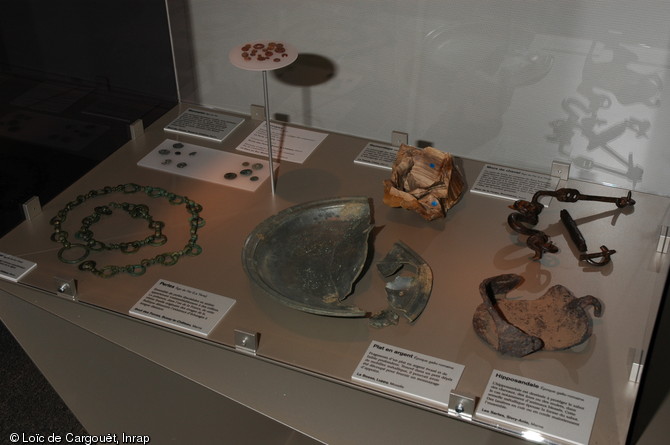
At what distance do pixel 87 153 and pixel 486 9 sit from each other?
4.24 feet

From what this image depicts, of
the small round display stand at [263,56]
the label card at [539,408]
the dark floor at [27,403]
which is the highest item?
the small round display stand at [263,56]

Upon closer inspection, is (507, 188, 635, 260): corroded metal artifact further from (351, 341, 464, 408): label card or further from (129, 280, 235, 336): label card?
(129, 280, 235, 336): label card

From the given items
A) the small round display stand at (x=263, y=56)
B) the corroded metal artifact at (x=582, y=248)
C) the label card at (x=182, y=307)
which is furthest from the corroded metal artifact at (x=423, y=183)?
the label card at (x=182, y=307)

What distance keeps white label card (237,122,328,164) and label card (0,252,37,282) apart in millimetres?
760

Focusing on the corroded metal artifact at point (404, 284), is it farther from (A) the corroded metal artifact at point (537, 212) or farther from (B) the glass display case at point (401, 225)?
(A) the corroded metal artifact at point (537, 212)

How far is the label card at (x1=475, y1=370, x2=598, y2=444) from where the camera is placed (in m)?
1.54

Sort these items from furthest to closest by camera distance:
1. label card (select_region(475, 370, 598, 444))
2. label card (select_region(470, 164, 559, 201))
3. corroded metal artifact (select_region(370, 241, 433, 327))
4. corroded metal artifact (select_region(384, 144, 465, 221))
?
label card (select_region(470, 164, 559, 201))
corroded metal artifact (select_region(384, 144, 465, 221))
corroded metal artifact (select_region(370, 241, 433, 327))
label card (select_region(475, 370, 598, 444))

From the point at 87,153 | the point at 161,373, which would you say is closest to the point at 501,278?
the point at 161,373

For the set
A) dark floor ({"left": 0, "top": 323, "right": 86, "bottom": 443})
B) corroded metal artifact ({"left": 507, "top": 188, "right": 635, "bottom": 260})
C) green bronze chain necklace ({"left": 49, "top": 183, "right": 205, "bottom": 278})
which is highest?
corroded metal artifact ({"left": 507, "top": 188, "right": 635, "bottom": 260})

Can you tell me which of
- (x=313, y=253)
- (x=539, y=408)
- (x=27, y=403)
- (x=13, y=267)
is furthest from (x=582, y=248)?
(x=27, y=403)

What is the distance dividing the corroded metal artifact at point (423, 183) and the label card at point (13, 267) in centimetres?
95

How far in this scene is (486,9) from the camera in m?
2.21

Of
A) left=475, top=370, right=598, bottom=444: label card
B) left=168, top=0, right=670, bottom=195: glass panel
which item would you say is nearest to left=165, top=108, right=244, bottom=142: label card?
left=168, top=0, right=670, bottom=195: glass panel

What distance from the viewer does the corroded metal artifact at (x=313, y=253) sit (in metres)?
1.87
